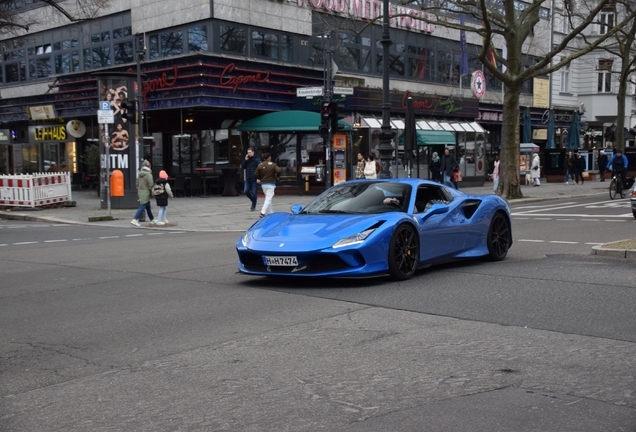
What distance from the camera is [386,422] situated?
4.44 metres

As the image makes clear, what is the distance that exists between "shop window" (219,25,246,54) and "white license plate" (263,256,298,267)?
73.3 feet

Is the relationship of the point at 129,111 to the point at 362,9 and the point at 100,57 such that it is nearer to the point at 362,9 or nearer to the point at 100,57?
the point at 100,57

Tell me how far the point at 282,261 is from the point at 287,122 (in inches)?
874

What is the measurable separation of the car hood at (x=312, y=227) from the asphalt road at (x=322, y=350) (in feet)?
1.99

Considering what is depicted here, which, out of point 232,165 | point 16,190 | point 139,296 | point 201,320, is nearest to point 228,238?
point 139,296

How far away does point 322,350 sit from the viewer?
6.11m

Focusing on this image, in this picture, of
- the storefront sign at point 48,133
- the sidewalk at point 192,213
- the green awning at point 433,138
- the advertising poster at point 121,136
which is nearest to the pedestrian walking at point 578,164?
the green awning at point 433,138

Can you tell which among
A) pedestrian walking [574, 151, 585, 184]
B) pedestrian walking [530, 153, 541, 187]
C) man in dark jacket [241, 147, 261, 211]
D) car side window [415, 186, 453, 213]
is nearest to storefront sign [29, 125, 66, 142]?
man in dark jacket [241, 147, 261, 211]

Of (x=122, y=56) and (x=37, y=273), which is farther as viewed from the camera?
(x=122, y=56)

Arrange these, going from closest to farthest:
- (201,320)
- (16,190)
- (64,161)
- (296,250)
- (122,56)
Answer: (201,320), (296,250), (16,190), (122,56), (64,161)

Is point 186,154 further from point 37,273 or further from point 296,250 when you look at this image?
point 296,250

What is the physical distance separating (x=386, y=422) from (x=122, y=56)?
31.9 metres

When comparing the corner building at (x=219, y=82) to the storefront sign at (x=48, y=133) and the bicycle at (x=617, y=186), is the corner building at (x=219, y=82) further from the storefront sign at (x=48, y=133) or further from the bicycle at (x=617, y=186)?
the bicycle at (x=617, y=186)

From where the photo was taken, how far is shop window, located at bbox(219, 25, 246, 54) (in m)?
30.1
